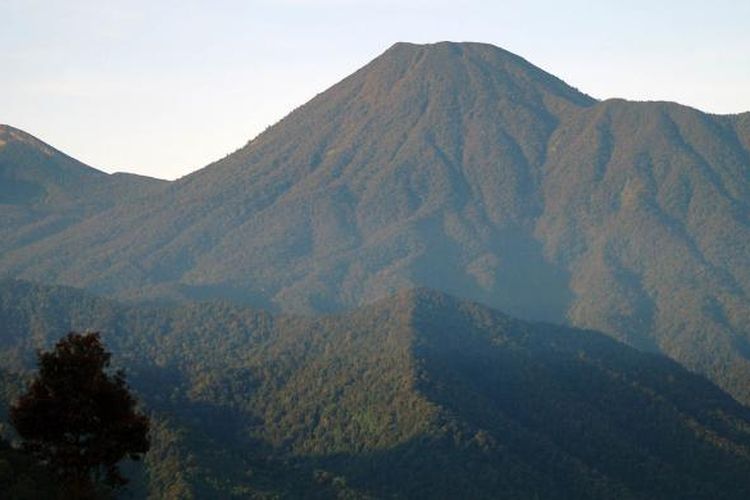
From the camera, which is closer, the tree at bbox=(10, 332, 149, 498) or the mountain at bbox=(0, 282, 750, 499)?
the tree at bbox=(10, 332, 149, 498)

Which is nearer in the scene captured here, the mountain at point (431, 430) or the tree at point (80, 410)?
the tree at point (80, 410)

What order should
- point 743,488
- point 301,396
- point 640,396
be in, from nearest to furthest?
point 743,488 → point 301,396 → point 640,396

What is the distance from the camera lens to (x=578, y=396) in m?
187

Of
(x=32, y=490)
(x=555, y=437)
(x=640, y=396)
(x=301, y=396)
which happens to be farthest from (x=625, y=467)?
(x=32, y=490)

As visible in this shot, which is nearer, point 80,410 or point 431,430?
point 80,410

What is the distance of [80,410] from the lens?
58.2 metres

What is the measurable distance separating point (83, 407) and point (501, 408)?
126146 mm

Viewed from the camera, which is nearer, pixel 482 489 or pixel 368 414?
pixel 482 489

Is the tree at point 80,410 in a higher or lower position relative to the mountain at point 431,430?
higher

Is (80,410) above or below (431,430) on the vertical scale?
above

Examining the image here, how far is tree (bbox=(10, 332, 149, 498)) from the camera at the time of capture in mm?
58375

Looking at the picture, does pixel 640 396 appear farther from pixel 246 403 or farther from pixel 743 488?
pixel 246 403

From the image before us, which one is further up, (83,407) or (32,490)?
(83,407)

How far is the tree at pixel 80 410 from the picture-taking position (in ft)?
192
